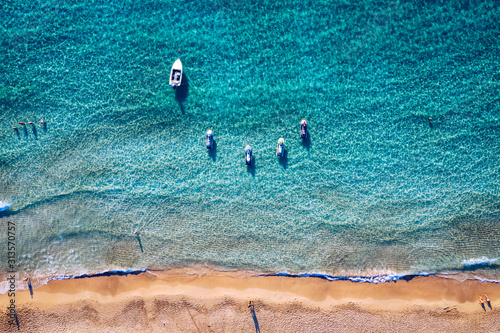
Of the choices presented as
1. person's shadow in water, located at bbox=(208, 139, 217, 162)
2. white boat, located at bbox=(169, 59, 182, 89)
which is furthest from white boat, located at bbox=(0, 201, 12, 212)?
person's shadow in water, located at bbox=(208, 139, 217, 162)

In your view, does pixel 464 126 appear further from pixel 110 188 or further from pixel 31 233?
pixel 31 233

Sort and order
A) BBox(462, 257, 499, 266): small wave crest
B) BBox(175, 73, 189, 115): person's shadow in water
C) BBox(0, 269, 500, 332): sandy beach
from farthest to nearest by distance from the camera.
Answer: BBox(175, 73, 189, 115): person's shadow in water, BBox(462, 257, 499, 266): small wave crest, BBox(0, 269, 500, 332): sandy beach

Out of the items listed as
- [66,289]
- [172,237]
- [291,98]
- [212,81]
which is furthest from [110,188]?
[291,98]

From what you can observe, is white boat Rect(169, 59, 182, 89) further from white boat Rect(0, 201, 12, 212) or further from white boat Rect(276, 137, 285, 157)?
white boat Rect(0, 201, 12, 212)

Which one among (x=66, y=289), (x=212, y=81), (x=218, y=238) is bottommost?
(x=66, y=289)

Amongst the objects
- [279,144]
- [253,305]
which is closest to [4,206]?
[253,305]

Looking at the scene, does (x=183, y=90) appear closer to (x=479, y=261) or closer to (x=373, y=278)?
(x=373, y=278)
